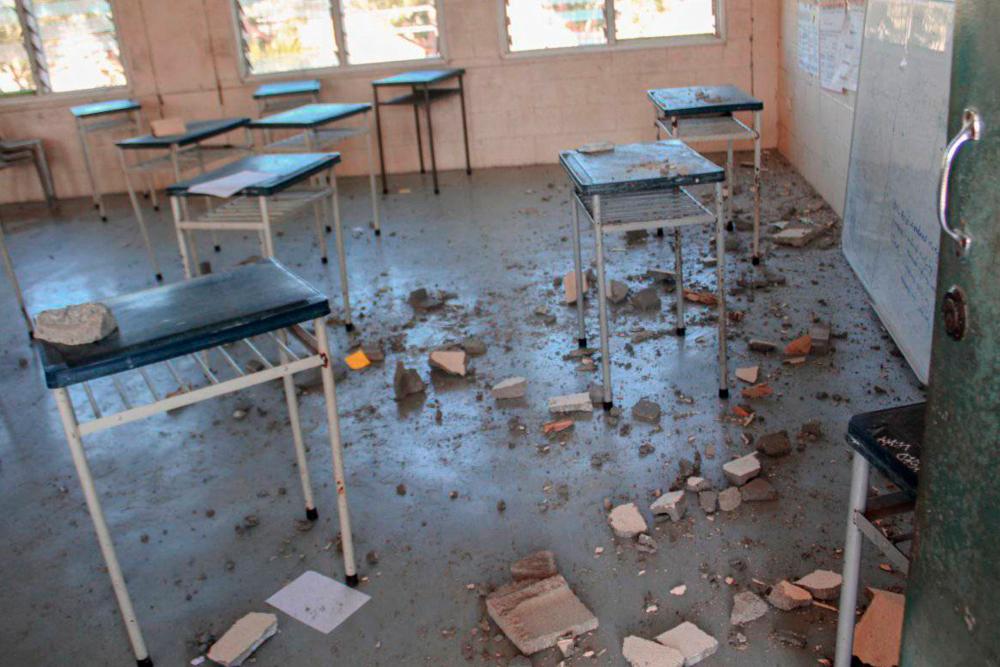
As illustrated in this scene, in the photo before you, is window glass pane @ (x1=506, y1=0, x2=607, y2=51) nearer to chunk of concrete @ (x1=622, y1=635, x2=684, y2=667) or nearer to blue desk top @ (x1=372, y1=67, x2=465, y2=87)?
blue desk top @ (x1=372, y1=67, x2=465, y2=87)

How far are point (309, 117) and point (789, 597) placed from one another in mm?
3945

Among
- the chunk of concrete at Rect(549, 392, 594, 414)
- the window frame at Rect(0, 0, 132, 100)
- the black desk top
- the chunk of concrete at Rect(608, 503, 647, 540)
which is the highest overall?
the window frame at Rect(0, 0, 132, 100)

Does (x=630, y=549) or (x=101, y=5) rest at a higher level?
(x=101, y=5)

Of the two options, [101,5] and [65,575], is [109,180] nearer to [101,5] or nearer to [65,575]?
[101,5]

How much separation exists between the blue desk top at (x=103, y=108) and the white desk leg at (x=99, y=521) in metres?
5.37

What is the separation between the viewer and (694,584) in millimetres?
2143

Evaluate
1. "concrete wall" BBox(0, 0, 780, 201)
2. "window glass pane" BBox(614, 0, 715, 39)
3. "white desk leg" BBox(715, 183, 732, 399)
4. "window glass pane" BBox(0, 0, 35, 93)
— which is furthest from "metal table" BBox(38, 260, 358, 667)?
"window glass pane" BBox(0, 0, 35, 93)

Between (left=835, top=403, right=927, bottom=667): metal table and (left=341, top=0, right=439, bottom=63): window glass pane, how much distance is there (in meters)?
6.21

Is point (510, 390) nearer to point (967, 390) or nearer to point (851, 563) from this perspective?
point (851, 563)

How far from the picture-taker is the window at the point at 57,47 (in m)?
7.24

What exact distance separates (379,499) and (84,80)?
629 centimetres

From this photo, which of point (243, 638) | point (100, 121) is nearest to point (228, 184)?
point (243, 638)

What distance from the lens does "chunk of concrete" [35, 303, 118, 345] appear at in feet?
5.96

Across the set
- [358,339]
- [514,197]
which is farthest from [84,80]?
[358,339]
